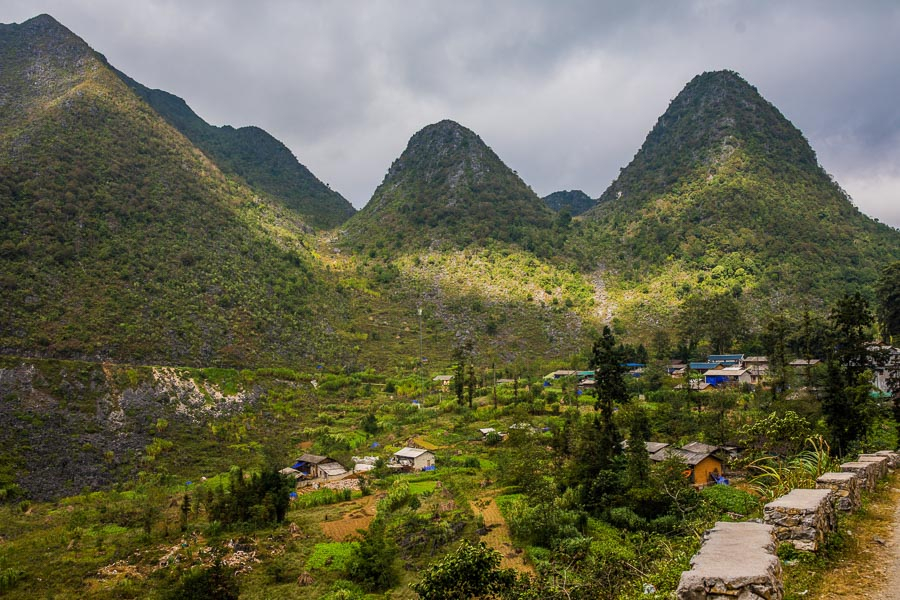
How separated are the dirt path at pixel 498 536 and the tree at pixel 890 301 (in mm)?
42911

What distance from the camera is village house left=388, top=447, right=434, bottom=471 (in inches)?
1511

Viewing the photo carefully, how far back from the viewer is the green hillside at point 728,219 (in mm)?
82000

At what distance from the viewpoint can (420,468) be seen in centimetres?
3825

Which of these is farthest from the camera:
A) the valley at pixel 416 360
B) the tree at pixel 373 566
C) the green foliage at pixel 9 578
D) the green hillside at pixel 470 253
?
the green hillside at pixel 470 253

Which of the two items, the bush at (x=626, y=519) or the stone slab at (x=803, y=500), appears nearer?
the stone slab at (x=803, y=500)

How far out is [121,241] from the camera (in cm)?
6575

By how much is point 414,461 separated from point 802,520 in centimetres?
3280

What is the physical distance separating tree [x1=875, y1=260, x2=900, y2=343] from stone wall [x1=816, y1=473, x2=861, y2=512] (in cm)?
4821

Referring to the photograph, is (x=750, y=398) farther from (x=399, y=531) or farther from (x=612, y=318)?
(x=612, y=318)

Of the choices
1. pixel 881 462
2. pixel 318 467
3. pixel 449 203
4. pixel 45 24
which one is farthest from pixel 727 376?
pixel 45 24

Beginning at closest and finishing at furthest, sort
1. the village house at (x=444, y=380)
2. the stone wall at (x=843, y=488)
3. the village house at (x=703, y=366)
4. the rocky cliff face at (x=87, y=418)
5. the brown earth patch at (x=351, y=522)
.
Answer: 1. the stone wall at (x=843, y=488)
2. the brown earth patch at (x=351, y=522)
3. the rocky cliff face at (x=87, y=418)
4. the village house at (x=703, y=366)
5. the village house at (x=444, y=380)

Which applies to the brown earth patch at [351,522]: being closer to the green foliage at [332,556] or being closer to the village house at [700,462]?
the green foliage at [332,556]

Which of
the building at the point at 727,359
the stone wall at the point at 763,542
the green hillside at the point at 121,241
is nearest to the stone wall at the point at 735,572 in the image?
the stone wall at the point at 763,542

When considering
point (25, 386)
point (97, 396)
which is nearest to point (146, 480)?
point (97, 396)
